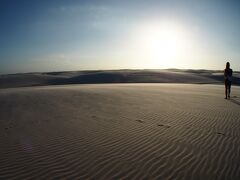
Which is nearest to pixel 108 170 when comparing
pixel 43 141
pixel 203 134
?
pixel 43 141

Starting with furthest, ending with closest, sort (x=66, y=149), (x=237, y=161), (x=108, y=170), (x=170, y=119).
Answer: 1. (x=170, y=119)
2. (x=66, y=149)
3. (x=237, y=161)
4. (x=108, y=170)

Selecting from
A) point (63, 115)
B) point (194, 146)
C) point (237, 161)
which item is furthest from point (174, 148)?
point (63, 115)

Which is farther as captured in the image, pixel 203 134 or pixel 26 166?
pixel 203 134


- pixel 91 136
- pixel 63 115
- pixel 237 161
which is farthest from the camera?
pixel 63 115

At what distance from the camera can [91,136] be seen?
21.9ft

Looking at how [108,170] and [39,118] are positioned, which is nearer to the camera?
[108,170]

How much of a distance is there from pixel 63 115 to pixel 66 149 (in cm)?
403

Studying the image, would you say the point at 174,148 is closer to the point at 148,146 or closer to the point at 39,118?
the point at 148,146

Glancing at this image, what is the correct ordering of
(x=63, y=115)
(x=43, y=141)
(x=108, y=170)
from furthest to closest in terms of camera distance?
(x=63, y=115), (x=43, y=141), (x=108, y=170)

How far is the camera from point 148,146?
19.4 ft

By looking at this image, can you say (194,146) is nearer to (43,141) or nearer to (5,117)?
(43,141)

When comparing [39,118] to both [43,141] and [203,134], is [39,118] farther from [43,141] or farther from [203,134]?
[203,134]

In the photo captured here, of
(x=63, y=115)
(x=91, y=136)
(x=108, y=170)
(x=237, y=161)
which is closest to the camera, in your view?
(x=108, y=170)

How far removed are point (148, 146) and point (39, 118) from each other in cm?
488
